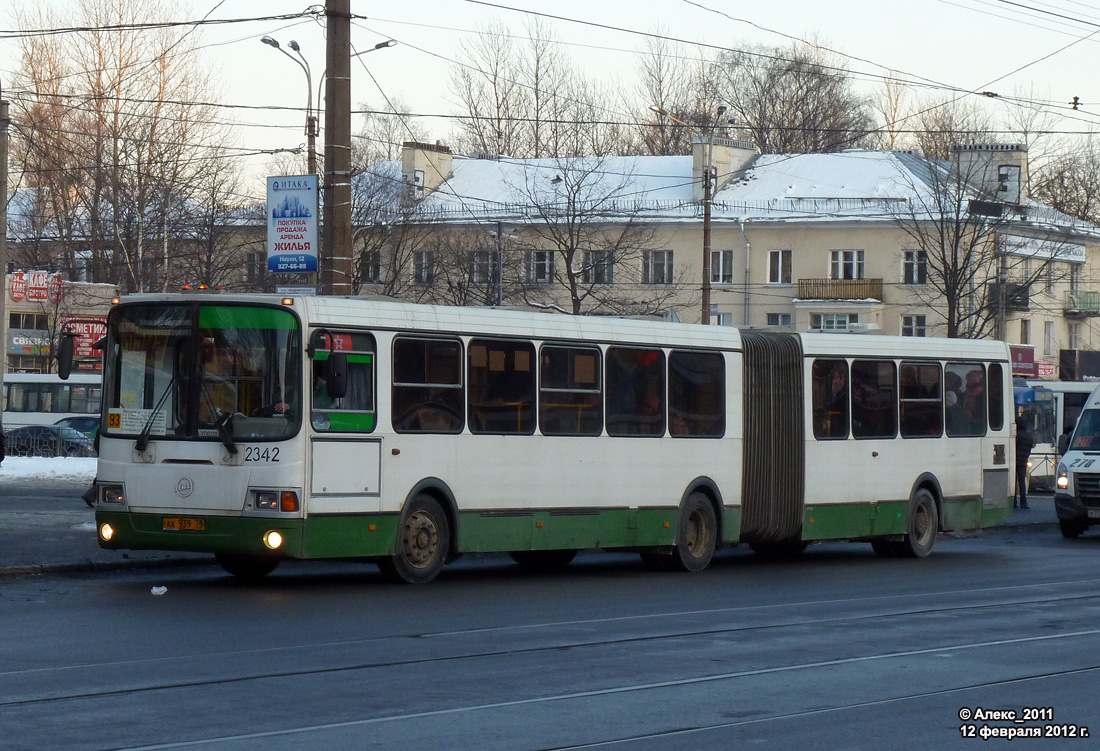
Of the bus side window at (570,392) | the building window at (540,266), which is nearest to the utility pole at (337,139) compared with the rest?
the bus side window at (570,392)

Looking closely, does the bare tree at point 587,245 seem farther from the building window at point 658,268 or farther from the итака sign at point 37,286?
the итака sign at point 37,286

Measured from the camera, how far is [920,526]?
20906 mm

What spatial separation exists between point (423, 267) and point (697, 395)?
41.9 m

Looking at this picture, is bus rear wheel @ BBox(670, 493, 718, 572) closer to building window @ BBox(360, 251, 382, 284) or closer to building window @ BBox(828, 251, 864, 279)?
building window @ BBox(360, 251, 382, 284)

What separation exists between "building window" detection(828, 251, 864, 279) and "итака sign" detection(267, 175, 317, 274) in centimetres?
5135

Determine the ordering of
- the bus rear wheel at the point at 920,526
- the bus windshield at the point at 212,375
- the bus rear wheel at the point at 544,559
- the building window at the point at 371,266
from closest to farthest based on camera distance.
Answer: the bus windshield at the point at 212,375 < the bus rear wheel at the point at 544,559 < the bus rear wheel at the point at 920,526 < the building window at the point at 371,266

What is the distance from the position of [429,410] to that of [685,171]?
57.0m

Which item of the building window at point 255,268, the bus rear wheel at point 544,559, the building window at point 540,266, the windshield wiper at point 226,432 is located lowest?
the bus rear wheel at point 544,559

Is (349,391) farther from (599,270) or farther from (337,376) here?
(599,270)

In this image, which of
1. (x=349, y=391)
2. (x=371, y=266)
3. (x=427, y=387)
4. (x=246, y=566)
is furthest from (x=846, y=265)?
(x=349, y=391)

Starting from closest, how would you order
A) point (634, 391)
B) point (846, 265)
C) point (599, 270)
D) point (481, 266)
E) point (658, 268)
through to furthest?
point (634, 391), point (481, 266), point (599, 270), point (846, 265), point (658, 268)

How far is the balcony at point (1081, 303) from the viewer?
7281 cm

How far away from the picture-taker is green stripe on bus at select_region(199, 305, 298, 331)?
46.4 ft

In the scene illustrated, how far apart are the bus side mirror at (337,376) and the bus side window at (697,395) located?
15.2ft
